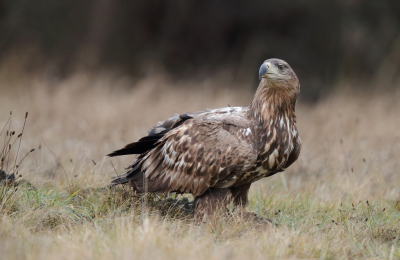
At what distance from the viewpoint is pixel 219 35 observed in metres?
13.1

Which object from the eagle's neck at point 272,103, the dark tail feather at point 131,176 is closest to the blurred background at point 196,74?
the dark tail feather at point 131,176

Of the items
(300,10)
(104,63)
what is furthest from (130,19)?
(300,10)

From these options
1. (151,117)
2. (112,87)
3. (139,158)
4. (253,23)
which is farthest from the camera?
(253,23)

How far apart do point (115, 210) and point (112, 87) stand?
590cm

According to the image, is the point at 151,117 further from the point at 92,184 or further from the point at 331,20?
the point at 331,20

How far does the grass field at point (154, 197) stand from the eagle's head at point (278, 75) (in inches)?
43.1

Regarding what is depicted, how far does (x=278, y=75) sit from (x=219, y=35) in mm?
9437

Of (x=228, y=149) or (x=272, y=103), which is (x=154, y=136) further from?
(x=272, y=103)

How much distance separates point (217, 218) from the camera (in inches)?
146

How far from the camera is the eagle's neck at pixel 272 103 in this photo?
3865 mm

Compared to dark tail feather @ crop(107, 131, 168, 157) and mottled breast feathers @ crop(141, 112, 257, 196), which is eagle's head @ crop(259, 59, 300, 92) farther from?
dark tail feather @ crop(107, 131, 168, 157)

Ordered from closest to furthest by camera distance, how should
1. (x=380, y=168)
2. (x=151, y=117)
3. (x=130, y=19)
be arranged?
(x=380, y=168)
(x=151, y=117)
(x=130, y=19)

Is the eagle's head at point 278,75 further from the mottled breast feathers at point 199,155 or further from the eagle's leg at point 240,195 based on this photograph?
the eagle's leg at point 240,195

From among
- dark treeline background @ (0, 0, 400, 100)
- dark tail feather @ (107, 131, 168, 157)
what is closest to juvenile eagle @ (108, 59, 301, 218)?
dark tail feather @ (107, 131, 168, 157)
